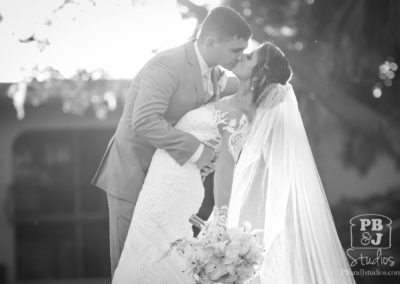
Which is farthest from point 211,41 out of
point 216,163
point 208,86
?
point 216,163

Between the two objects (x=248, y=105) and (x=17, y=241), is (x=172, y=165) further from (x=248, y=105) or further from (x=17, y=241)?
(x=17, y=241)

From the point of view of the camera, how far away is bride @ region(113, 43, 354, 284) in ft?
11.0

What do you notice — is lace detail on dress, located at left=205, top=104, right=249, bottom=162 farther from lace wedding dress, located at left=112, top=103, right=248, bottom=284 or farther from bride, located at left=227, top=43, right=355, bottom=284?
bride, located at left=227, top=43, right=355, bottom=284

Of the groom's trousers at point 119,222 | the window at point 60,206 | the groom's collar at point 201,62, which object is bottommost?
the window at point 60,206

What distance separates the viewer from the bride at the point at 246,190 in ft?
11.0

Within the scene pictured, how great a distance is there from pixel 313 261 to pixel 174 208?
0.74m

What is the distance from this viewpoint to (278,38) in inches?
211

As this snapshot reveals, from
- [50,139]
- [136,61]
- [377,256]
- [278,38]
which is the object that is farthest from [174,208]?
[50,139]

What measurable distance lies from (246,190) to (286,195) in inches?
7.6

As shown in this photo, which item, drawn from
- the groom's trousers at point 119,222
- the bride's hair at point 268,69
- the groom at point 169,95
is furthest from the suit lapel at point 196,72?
the groom's trousers at point 119,222

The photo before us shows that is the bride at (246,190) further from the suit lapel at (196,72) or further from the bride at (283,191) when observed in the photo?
the suit lapel at (196,72)

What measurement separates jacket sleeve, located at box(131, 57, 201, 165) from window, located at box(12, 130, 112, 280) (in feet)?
10.6

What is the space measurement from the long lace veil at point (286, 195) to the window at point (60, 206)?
3152mm

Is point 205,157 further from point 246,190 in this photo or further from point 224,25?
point 224,25
